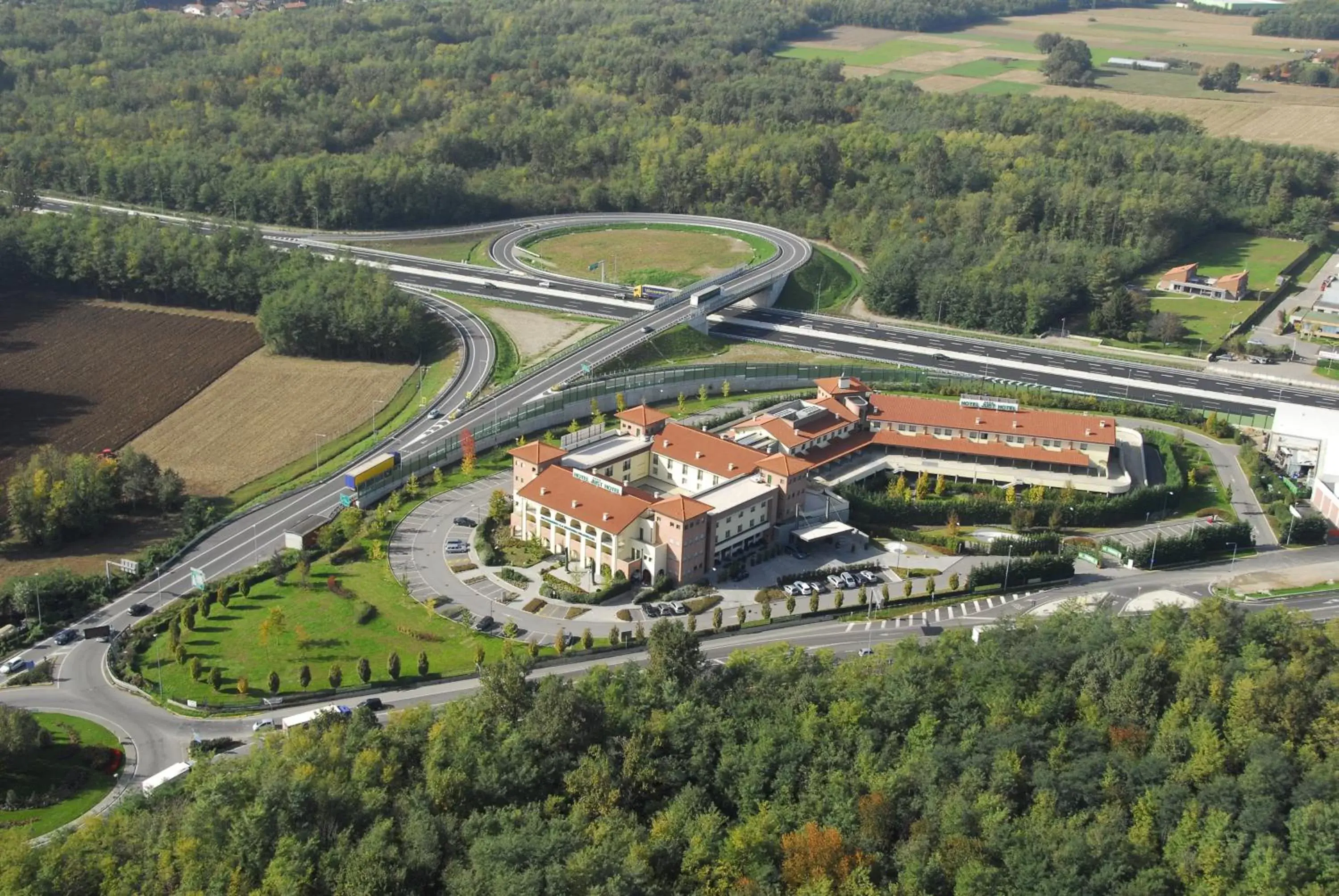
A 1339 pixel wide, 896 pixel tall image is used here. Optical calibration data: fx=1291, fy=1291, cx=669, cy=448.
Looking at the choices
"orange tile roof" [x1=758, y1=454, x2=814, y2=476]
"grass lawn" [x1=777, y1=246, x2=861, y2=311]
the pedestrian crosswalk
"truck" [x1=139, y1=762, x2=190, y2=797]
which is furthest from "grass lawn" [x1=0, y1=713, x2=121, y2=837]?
"grass lawn" [x1=777, y1=246, x2=861, y2=311]

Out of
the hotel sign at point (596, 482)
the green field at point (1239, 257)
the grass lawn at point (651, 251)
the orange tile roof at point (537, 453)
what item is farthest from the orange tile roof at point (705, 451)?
the green field at point (1239, 257)

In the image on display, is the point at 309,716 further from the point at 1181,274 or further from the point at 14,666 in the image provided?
the point at 1181,274

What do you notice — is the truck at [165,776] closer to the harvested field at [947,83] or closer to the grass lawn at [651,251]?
the grass lawn at [651,251]

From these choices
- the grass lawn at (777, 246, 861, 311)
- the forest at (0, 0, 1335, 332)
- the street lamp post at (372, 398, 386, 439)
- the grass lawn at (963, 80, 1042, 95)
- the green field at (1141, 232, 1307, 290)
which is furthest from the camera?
the grass lawn at (963, 80, 1042, 95)

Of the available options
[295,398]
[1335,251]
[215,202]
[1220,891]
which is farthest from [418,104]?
[1220,891]

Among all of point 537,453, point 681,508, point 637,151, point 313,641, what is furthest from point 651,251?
point 313,641

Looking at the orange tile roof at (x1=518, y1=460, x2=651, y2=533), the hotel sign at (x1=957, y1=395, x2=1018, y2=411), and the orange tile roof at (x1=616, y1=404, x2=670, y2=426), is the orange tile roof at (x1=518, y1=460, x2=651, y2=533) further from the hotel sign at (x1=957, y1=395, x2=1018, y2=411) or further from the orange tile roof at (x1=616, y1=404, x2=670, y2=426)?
the hotel sign at (x1=957, y1=395, x2=1018, y2=411)
